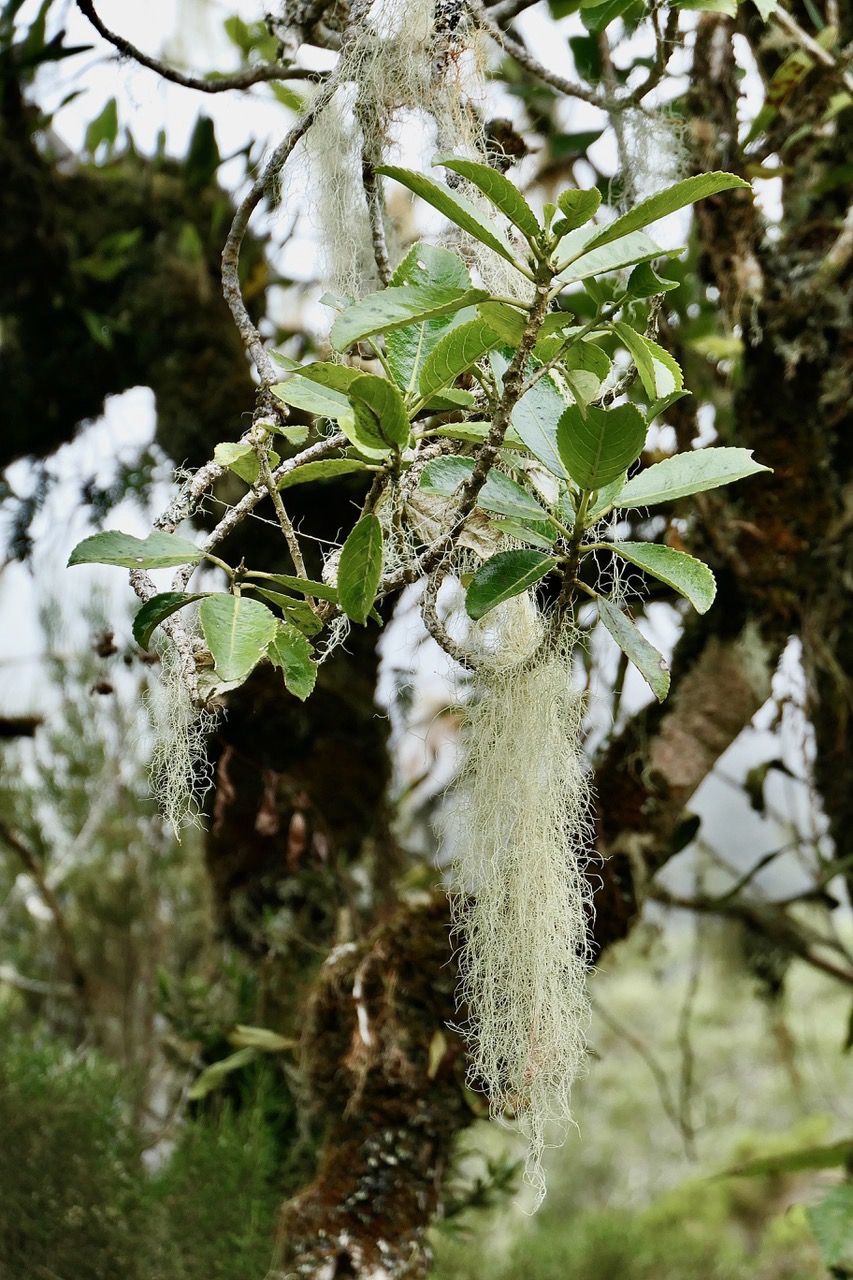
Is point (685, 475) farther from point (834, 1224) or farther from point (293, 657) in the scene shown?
point (834, 1224)

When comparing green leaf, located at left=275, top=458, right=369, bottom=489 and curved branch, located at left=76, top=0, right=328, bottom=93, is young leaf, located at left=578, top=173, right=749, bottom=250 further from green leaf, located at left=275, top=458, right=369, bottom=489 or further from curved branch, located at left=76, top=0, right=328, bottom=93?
curved branch, located at left=76, top=0, right=328, bottom=93

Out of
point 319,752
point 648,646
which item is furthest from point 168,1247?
point 648,646

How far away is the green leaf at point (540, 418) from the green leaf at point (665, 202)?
0.11 m

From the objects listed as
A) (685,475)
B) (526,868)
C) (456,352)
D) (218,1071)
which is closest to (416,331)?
(456,352)

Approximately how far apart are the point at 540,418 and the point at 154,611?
226 millimetres

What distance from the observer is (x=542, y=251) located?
0.43 meters

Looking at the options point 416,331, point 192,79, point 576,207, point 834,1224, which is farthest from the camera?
point 834,1224

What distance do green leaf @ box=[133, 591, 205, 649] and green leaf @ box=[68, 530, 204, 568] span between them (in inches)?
0.6

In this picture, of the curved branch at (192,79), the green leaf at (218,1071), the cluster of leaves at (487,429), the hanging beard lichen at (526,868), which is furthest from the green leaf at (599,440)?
the green leaf at (218,1071)

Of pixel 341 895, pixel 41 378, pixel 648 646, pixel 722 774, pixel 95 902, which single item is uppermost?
pixel 41 378

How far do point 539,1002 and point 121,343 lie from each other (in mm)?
1235

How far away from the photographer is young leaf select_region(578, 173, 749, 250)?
42cm

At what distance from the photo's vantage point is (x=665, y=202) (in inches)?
16.8

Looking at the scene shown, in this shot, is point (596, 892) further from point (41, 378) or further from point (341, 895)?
point (41, 378)
